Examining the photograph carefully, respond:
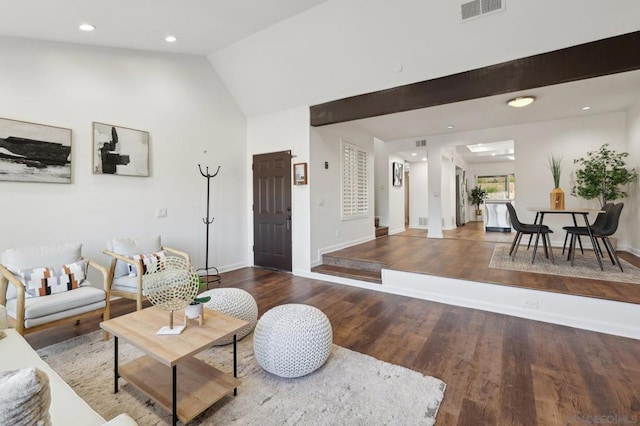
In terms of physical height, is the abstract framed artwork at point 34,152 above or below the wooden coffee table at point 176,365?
above

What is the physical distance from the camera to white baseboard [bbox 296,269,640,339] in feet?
9.40

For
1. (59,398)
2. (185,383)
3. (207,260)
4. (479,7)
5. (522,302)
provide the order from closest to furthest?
(59,398) < (185,383) < (479,7) < (522,302) < (207,260)

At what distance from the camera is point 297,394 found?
6.42 feet

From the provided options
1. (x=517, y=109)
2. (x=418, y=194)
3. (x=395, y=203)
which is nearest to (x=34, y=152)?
(x=517, y=109)

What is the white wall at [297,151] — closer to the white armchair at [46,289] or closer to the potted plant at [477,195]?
the white armchair at [46,289]

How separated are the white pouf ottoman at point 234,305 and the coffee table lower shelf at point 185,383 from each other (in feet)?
1.71

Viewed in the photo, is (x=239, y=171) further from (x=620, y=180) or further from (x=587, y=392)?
(x=620, y=180)

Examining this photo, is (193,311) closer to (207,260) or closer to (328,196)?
(207,260)

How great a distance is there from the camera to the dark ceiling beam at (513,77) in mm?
2936

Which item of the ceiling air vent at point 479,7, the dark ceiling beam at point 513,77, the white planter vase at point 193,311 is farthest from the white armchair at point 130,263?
the ceiling air vent at point 479,7

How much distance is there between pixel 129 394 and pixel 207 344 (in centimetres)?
80

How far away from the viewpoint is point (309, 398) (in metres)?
1.92

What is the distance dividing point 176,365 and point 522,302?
11.4 ft

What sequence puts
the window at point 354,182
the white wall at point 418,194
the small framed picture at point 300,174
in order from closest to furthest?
1. the small framed picture at point 300,174
2. the window at point 354,182
3. the white wall at point 418,194
